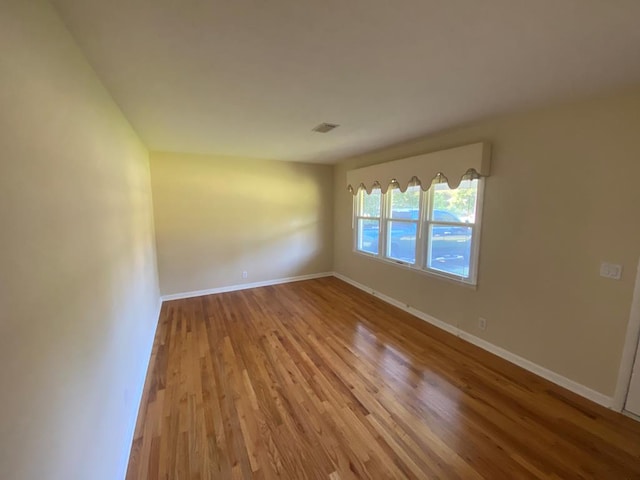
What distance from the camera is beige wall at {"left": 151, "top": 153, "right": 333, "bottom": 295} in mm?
4156

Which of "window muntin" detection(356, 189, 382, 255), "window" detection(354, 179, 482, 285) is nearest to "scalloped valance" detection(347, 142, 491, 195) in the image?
"window" detection(354, 179, 482, 285)

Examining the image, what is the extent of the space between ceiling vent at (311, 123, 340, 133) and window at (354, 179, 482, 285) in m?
1.49

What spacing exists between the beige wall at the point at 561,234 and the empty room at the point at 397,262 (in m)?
0.02

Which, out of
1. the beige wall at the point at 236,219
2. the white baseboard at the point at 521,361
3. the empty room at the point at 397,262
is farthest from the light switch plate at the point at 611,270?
the beige wall at the point at 236,219

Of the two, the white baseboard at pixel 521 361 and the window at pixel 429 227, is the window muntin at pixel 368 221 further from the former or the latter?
the white baseboard at pixel 521 361

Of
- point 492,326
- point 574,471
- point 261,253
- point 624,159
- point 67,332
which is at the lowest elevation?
point 574,471

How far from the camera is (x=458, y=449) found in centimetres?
169

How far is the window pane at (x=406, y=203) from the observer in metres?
3.62

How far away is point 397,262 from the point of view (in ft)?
12.9

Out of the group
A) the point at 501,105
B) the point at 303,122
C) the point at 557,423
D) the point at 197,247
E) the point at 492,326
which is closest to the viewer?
the point at 557,423

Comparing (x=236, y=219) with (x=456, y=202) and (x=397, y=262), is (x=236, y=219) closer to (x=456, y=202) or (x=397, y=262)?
(x=397, y=262)

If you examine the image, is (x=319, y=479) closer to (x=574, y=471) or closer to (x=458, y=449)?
(x=458, y=449)

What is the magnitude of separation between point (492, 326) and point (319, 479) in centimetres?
225

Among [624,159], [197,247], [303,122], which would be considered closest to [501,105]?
[624,159]
